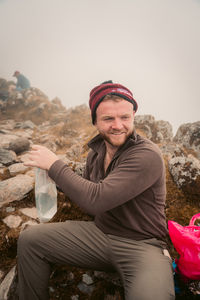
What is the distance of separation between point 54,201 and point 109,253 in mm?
1544

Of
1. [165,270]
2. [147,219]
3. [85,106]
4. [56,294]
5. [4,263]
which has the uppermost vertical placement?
[85,106]

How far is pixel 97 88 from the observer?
3.19m

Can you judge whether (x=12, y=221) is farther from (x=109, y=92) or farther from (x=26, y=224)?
(x=109, y=92)

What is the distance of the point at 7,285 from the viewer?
2961 mm

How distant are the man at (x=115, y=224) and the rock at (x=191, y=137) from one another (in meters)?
7.62

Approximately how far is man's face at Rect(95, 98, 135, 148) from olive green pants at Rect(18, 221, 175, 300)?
75.2 inches

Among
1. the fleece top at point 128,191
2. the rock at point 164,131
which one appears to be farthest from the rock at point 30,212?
the rock at point 164,131

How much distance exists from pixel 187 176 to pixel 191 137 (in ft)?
18.9

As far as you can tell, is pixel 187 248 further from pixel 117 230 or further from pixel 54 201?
pixel 54 201

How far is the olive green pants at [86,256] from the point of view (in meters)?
2.35

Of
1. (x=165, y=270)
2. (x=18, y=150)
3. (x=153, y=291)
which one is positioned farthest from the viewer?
(x=18, y=150)

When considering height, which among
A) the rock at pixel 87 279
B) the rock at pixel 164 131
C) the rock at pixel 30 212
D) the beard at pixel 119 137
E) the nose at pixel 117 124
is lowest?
the rock at pixel 87 279

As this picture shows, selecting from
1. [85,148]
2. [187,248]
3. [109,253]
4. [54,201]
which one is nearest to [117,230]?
[109,253]

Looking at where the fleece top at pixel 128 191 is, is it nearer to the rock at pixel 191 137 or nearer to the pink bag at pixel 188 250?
the pink bag at pixel 188 250
